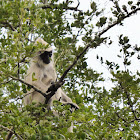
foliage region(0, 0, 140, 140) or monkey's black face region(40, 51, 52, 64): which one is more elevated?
monkey's black face region(40, 51, 52, 64)

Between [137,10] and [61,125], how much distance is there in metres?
1.79

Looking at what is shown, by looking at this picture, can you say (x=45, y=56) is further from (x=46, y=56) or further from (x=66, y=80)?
(x=66, y=80)

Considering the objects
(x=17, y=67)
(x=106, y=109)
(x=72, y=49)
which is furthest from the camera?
(x=106, y=109)

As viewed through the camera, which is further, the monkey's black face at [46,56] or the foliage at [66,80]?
the monkey's black face at [46,56]

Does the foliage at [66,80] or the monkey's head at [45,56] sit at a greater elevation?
the monkey's head at [45,56]

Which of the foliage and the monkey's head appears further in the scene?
the monkey's head

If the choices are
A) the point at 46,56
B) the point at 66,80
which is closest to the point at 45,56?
the point at 46,56

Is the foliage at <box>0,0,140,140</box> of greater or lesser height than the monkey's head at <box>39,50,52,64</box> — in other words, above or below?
below

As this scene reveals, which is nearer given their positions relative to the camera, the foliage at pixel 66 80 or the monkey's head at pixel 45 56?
the foliage at pixel 66 80

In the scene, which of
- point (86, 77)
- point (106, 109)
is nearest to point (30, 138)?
point (86, 77)

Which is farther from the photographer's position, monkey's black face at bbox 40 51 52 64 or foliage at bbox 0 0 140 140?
monkey's black face at bbox 40 51 52 64

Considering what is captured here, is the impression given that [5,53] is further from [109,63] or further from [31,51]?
[109,63]

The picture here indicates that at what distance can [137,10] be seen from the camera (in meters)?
3.29

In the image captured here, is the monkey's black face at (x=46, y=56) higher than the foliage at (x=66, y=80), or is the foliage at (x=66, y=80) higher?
the monkey's black face at (x=46, y=56)
